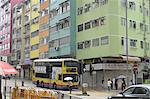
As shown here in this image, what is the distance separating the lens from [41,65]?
166ft

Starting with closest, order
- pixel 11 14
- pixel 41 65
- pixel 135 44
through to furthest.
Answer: pixel 41 65 → pixel 135 44 → pixel 11 14

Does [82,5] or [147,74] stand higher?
[82,5]

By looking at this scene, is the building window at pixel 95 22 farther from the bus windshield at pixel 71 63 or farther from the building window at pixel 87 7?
the bus windshield at pixel 71 63

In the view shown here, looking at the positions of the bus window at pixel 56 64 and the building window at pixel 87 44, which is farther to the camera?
the building window at pixel 87 44

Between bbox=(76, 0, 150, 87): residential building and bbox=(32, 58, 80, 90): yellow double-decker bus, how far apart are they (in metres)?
6.91

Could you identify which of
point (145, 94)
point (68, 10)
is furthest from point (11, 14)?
point (145, 94)

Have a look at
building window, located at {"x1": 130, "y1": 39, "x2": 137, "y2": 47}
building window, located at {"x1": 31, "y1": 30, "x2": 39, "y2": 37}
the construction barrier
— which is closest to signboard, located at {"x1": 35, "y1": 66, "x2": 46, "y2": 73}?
building window, located at {"x1": 130, "y1": 39, "x2": 137, "y2": 47}

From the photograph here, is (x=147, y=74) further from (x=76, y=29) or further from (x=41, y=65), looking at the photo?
(x=41, y=65)

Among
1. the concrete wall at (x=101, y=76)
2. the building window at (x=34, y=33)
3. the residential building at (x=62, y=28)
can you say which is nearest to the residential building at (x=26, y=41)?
Result: the building window at (x=34, y=33)

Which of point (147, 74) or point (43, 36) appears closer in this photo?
point (147, 74)

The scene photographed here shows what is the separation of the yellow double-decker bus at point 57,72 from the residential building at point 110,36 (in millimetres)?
6909

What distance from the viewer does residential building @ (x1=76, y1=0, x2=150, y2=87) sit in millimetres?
51406

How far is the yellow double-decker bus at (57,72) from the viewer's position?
45.7 meters

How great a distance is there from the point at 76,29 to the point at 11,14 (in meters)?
45.4
